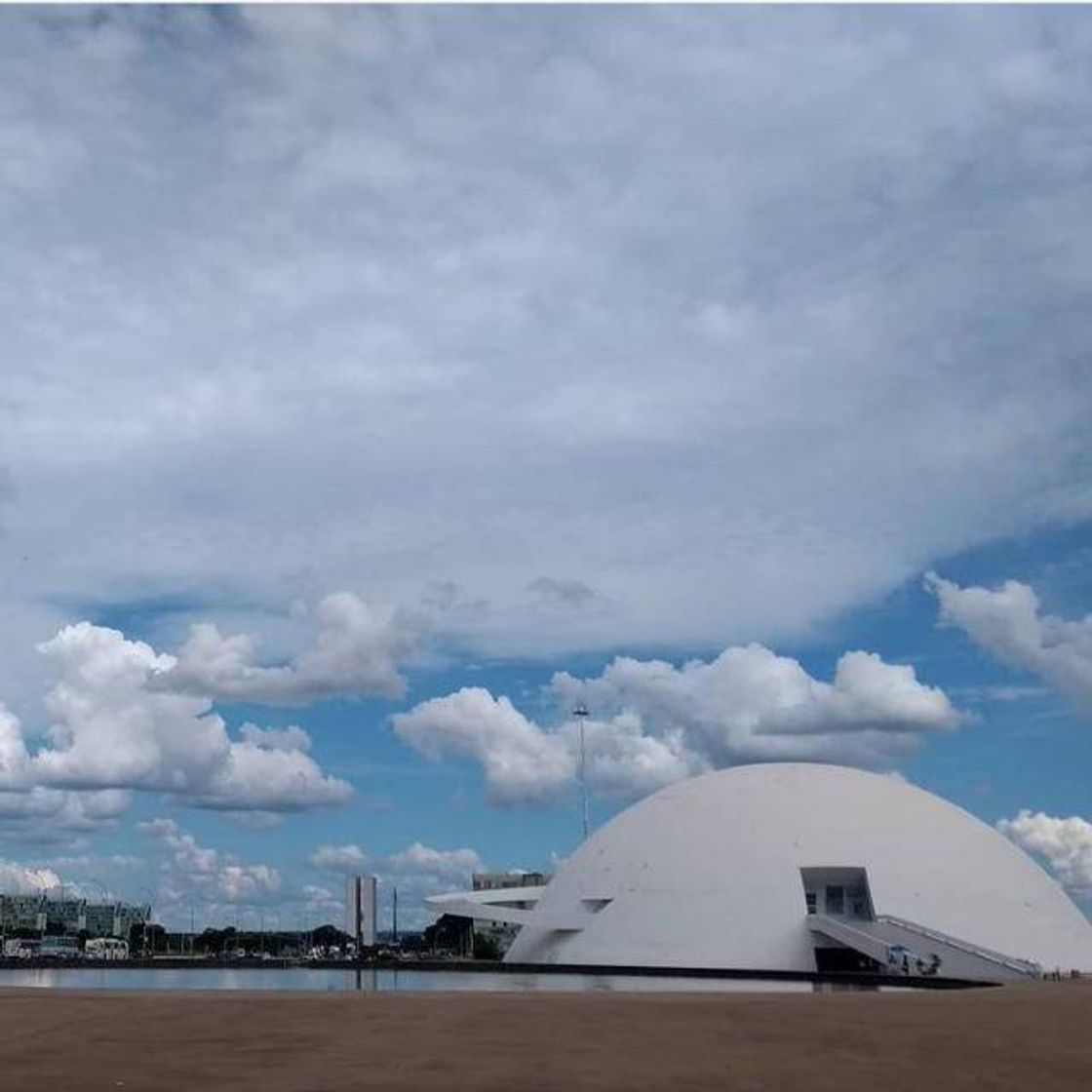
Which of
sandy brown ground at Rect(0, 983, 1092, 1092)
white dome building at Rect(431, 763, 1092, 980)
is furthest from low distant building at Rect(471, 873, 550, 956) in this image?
sandy brown ground at Rect(0, 983, 1092, 1092)

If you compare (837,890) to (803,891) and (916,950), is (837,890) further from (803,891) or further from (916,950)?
(916,950)

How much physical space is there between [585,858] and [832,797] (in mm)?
11883

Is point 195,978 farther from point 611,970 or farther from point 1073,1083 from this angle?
point 1073,1083

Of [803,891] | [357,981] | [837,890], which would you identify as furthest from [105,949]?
[357,981]

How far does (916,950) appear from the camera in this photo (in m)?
49.0

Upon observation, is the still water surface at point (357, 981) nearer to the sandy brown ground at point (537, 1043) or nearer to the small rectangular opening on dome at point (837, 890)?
the small rectangular opening on dome at point (837, 890)

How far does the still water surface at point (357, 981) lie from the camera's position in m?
38.9

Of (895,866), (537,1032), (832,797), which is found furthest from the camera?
(832,797)

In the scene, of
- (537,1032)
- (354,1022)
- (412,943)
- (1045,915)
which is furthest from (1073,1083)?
(412,943)

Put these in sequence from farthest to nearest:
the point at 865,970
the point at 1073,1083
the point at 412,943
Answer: the point at 412,943, the point at 865,970, the point at 1073,1083

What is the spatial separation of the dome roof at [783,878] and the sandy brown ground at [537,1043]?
2892cm

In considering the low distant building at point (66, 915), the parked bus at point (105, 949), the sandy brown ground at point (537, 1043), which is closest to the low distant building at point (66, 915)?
the low distant building at point (66, 915)

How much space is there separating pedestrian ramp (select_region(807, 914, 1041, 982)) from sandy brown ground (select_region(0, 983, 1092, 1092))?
22900 mm

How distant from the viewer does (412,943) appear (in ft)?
433
